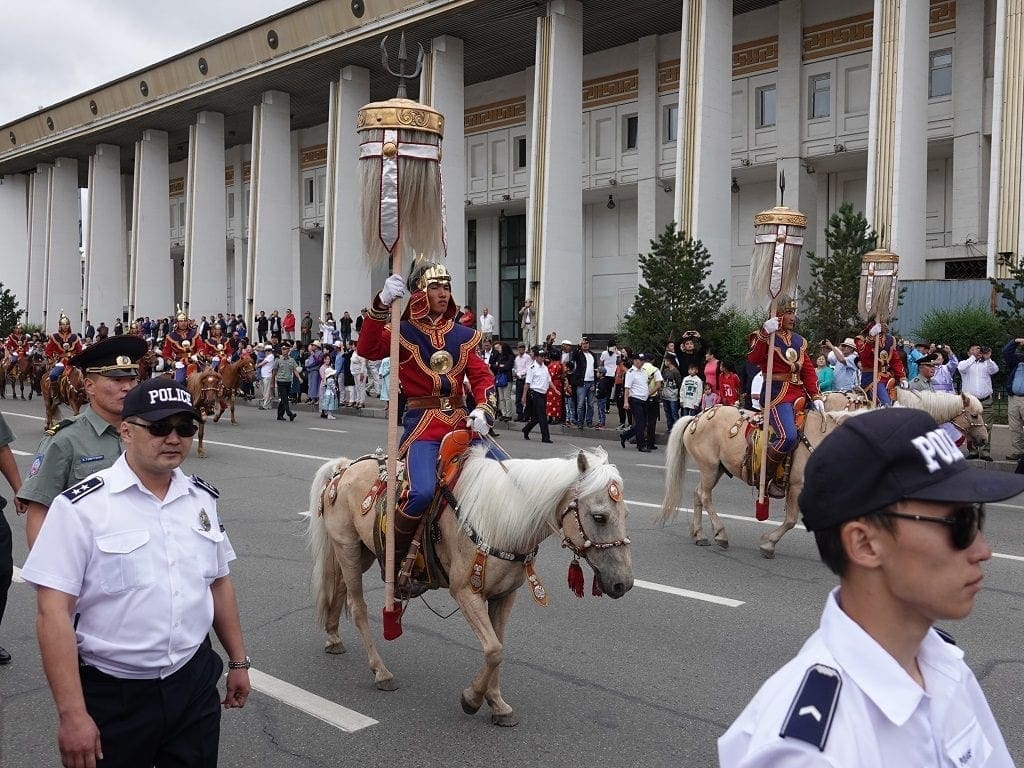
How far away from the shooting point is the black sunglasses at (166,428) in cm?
320

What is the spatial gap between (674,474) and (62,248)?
58.1m

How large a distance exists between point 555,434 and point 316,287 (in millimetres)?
31910

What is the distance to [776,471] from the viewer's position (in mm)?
9648

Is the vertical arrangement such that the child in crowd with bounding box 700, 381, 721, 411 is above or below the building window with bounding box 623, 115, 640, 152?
below

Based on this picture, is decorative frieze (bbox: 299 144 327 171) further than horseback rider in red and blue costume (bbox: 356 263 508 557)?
Yes

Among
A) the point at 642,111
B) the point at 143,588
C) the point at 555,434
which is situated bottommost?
the point at 555,434

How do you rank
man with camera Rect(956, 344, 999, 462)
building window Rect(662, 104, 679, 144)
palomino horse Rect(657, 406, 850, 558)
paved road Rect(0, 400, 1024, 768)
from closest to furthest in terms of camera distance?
paved road Rect(0, 400, 1024, 768) < palomino horse Rect(657, 406, 850, 558) < man with camera Rect(956, 344, 999, 462) < building window Rect(662, 104, 679, 144)

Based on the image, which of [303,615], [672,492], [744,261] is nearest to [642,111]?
[744,261]

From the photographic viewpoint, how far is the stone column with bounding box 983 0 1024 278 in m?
22.6

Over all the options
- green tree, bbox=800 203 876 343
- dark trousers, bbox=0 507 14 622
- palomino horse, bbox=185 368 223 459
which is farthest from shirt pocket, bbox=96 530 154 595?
green tree, bbox=800 203 876 343

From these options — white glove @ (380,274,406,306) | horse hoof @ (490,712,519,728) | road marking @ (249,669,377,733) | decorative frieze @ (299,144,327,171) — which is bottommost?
road marking @ (249,669,377,733)

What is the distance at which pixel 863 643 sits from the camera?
1635 mm

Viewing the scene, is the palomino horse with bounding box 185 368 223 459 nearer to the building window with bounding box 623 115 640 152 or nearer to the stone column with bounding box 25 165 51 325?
the building window with bounding box 623 115 640 152

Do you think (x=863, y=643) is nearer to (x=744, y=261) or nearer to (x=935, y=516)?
(x=935, y=516)
